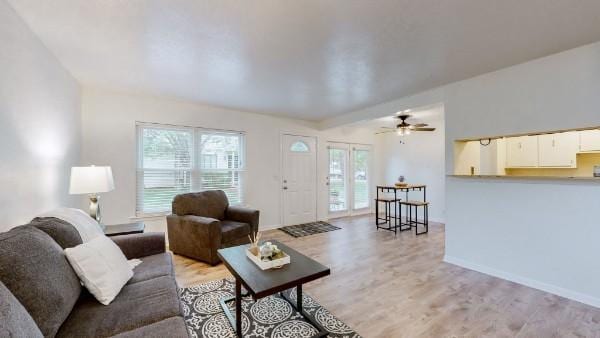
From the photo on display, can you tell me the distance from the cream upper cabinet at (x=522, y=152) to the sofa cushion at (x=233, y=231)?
4.08 metres

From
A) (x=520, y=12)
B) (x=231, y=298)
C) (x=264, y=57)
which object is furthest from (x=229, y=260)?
(x=520, y=12)

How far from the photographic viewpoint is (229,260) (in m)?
2.07

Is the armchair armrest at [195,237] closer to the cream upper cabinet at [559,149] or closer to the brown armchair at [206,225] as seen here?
the brown armchair at [206,225]

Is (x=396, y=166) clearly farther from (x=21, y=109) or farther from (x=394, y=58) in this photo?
(x=21, y=109)

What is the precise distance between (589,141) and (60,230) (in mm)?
5440

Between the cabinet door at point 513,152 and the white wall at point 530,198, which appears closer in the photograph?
the white wall at point 530,198

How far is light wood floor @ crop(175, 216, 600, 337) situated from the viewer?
1931 mm

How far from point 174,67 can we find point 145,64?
284 mm

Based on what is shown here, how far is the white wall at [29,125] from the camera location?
1686 mm

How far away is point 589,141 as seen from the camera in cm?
310

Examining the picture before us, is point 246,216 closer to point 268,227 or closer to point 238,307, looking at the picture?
point 268,227

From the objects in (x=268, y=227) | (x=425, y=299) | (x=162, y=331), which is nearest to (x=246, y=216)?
(x=268, y=227)

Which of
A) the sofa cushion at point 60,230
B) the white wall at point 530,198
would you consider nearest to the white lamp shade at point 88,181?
the sofa cushion at point 60,230

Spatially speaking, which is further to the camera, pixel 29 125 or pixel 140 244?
pixel 140 244
